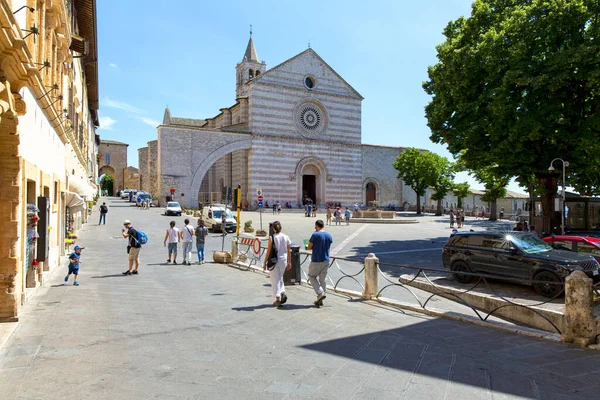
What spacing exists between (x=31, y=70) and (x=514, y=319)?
9.56 m

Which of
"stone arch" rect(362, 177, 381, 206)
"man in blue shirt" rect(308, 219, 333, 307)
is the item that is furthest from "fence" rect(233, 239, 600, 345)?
"stone arch" rect(362, 177, 381, 206)

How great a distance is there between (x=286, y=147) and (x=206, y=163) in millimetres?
8787

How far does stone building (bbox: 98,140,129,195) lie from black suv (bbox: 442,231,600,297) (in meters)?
74.6

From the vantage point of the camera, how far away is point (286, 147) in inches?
1842

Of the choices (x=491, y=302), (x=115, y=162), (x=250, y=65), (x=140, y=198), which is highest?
(x=250, y=65)

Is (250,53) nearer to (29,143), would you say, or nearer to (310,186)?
(310,186)

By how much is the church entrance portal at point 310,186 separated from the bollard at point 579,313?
43490mm

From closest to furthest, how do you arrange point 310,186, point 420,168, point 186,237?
point 186,237, point 420,168, point 310,186

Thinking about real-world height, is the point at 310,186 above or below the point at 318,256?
above

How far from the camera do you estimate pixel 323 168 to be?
49.1 metres

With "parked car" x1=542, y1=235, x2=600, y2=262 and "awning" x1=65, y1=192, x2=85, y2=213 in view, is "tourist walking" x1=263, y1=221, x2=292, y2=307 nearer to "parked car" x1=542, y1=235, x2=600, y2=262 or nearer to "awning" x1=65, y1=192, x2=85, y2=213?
"parked car" x1=542, y1=235, x2=600, y2=262

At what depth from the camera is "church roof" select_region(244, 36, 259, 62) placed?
5788 centimetres

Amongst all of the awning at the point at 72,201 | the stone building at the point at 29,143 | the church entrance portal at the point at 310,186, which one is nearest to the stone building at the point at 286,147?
the church entrance portal at the point at 310,186

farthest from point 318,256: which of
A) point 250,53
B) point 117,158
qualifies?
point 117,158
